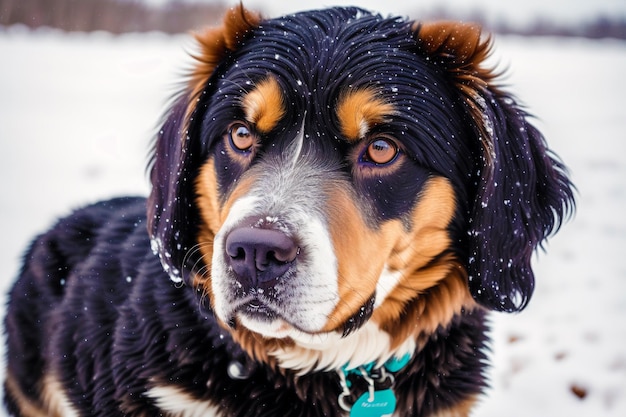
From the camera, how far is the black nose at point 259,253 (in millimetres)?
2018

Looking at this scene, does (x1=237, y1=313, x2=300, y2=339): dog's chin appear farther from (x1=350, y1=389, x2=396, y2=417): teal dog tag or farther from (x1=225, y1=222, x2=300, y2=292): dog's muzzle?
(x1=350, y1=389, x2=396, y2=417): teal dog tag

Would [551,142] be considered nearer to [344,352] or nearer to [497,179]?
[497,179]

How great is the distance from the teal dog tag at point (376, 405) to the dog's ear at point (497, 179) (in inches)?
24.3

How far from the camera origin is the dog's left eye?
252 centimetres

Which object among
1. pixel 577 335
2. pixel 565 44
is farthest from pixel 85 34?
pixel 577 335

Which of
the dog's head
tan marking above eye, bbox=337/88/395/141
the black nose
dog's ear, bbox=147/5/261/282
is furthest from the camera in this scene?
dog's ear, bbox=147/5/261/282

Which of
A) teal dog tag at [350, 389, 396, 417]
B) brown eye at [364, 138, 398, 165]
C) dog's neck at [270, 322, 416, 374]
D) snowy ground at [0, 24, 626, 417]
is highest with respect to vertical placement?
brown eye at [364, 138, 398, 165]

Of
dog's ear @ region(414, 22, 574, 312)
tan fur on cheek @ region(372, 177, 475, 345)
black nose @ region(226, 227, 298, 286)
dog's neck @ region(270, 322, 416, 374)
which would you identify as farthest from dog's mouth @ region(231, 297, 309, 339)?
dog's ear @ region(414, 22, 574, 312)

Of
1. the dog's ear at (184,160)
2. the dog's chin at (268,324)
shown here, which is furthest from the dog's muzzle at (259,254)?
the dog's ear at (184,160)

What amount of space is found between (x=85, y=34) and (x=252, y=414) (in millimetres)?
15144

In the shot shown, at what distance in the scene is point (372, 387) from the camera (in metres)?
2.74

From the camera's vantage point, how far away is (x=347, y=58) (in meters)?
2.54

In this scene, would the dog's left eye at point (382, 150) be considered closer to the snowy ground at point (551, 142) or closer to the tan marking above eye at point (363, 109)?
the tan marking above eye at point (363, 109)

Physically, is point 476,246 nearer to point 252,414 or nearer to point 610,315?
point 252,414
